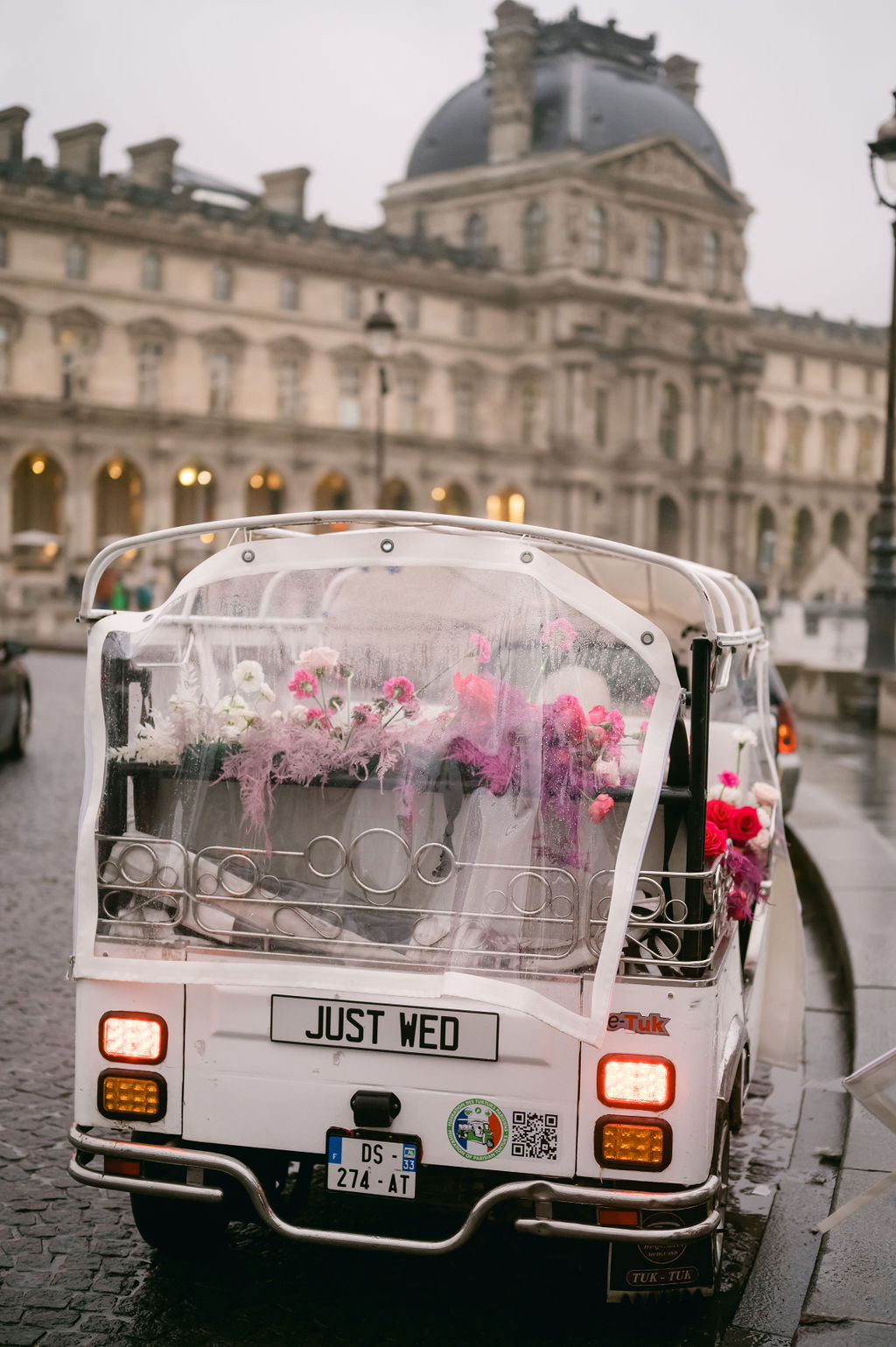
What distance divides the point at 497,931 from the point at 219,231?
216ft

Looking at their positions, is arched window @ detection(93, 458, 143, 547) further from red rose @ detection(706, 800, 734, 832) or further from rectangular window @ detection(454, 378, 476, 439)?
red rose @ detection(706, 800, 734, 832)

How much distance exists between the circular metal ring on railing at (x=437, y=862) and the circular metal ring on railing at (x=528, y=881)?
168 mm

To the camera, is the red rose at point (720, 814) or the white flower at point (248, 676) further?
the red rose at point (720, 814)

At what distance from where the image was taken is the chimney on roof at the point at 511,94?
3219 inches

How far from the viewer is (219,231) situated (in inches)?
2594

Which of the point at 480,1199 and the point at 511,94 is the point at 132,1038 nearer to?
the point at 480,1199

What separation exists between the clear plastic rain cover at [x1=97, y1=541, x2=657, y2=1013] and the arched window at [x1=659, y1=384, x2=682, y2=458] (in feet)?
263

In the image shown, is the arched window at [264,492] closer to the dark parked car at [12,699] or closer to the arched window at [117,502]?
the arched window at [117,502]

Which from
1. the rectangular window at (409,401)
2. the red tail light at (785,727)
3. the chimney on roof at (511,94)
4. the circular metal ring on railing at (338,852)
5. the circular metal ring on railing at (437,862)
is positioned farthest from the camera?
the chimney on roof at (511,94)

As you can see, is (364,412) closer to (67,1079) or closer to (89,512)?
(89,512)

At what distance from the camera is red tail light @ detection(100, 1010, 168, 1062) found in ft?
13.3

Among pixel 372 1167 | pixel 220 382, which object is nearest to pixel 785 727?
pixel 372 1167

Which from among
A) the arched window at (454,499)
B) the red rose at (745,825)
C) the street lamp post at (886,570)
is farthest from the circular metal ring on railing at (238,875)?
the arched window at (454,499)

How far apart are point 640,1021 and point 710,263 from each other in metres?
87.0
